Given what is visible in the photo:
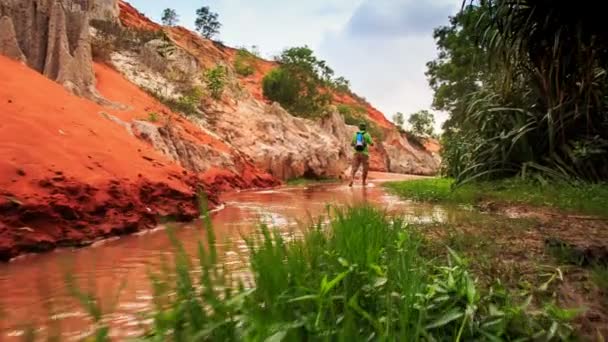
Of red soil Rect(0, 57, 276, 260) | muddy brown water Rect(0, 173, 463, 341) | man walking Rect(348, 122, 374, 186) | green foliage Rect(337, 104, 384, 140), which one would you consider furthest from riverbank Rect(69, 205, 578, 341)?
green foliage Rect(337, 104, 384, 140)

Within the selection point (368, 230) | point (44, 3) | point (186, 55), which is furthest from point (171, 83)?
point (368, 230)

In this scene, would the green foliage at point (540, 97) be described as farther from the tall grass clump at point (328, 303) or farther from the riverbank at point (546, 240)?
the tall grass clump at point (328, 303)

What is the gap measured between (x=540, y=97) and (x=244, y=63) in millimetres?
33711

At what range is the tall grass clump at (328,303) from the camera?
4.50ft

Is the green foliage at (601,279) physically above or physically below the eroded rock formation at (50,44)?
below

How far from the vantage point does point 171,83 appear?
18.9 m

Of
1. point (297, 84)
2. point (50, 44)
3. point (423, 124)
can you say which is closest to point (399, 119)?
point (423, 124)

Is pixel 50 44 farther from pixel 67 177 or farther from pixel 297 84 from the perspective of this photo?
pixel 297 84

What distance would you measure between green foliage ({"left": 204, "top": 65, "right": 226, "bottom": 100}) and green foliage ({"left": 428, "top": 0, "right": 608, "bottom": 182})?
437 inches

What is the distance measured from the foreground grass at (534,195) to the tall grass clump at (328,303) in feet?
13.6

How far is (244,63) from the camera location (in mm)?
40188

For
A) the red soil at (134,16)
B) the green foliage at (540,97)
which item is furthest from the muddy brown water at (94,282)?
the red soil at (134,16)

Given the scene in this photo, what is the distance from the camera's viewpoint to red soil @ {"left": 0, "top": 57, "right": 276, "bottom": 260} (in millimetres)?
4008

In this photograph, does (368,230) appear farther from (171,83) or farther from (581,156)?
(171,83)
